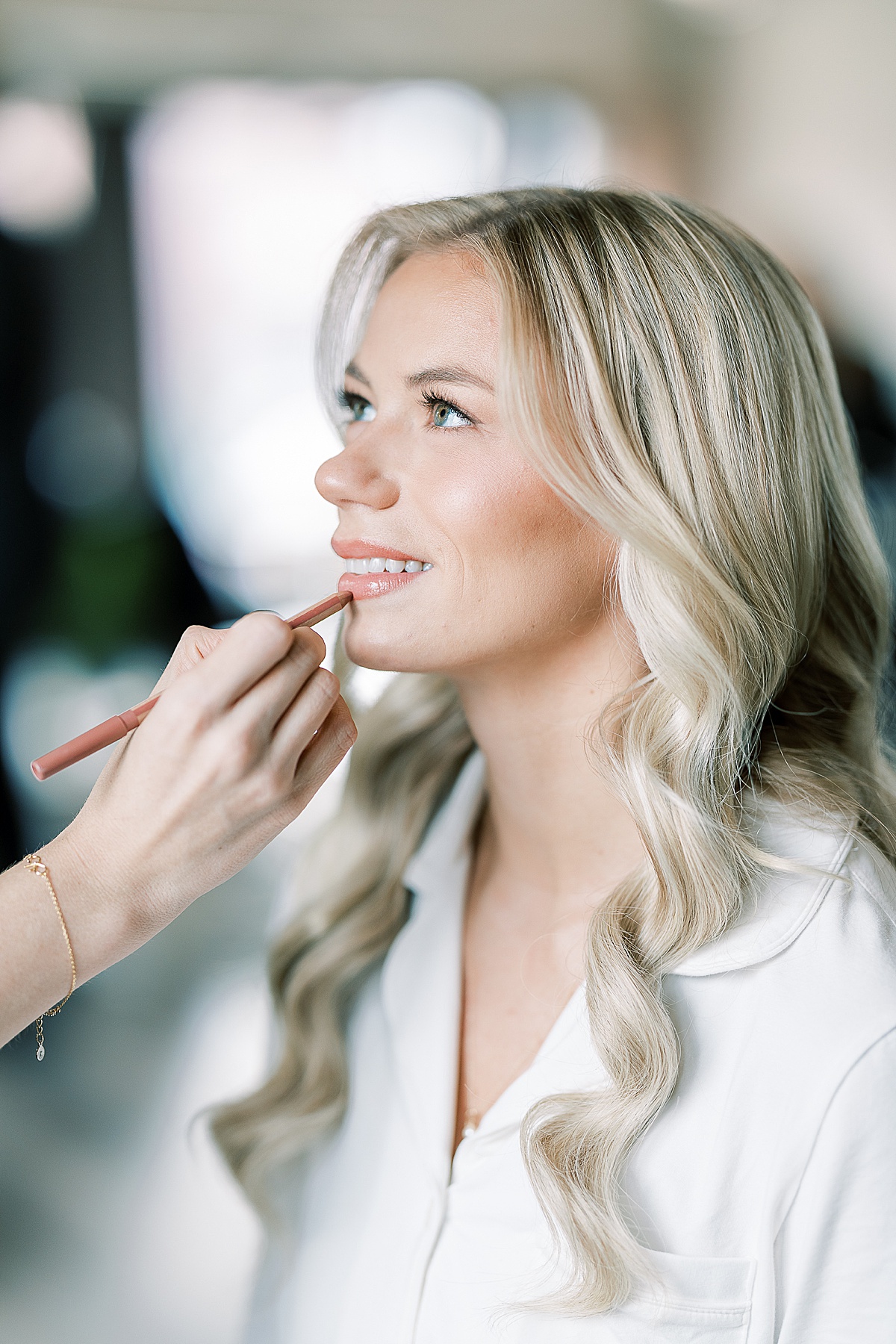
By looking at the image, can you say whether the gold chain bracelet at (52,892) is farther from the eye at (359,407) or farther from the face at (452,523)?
the eye at (359,407)

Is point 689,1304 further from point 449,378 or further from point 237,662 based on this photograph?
point 449,378

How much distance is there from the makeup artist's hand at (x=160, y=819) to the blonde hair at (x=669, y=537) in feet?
1.23

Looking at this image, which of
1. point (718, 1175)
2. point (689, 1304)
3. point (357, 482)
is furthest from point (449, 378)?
point (689, 1304)

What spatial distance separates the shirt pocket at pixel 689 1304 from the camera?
871 mm

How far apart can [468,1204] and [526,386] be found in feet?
2.80

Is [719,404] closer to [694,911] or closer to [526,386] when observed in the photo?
[526,386]

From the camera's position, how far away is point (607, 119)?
2.33m

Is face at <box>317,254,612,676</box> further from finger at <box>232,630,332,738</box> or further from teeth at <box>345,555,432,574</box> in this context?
finger at <box>232,630,332,738</box>

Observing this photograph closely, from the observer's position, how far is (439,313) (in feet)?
3.49

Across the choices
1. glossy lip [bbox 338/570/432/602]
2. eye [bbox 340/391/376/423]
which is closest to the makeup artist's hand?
glossy lip [bbox 338/570/432/602]

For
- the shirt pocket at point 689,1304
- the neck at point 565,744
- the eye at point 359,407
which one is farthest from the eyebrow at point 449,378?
the shirt pocket at point 689,1304

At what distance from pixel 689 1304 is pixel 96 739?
2.43 feet

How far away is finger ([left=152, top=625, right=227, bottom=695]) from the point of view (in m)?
0.90

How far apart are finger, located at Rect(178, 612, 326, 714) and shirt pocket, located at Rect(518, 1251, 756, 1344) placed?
640 mm
